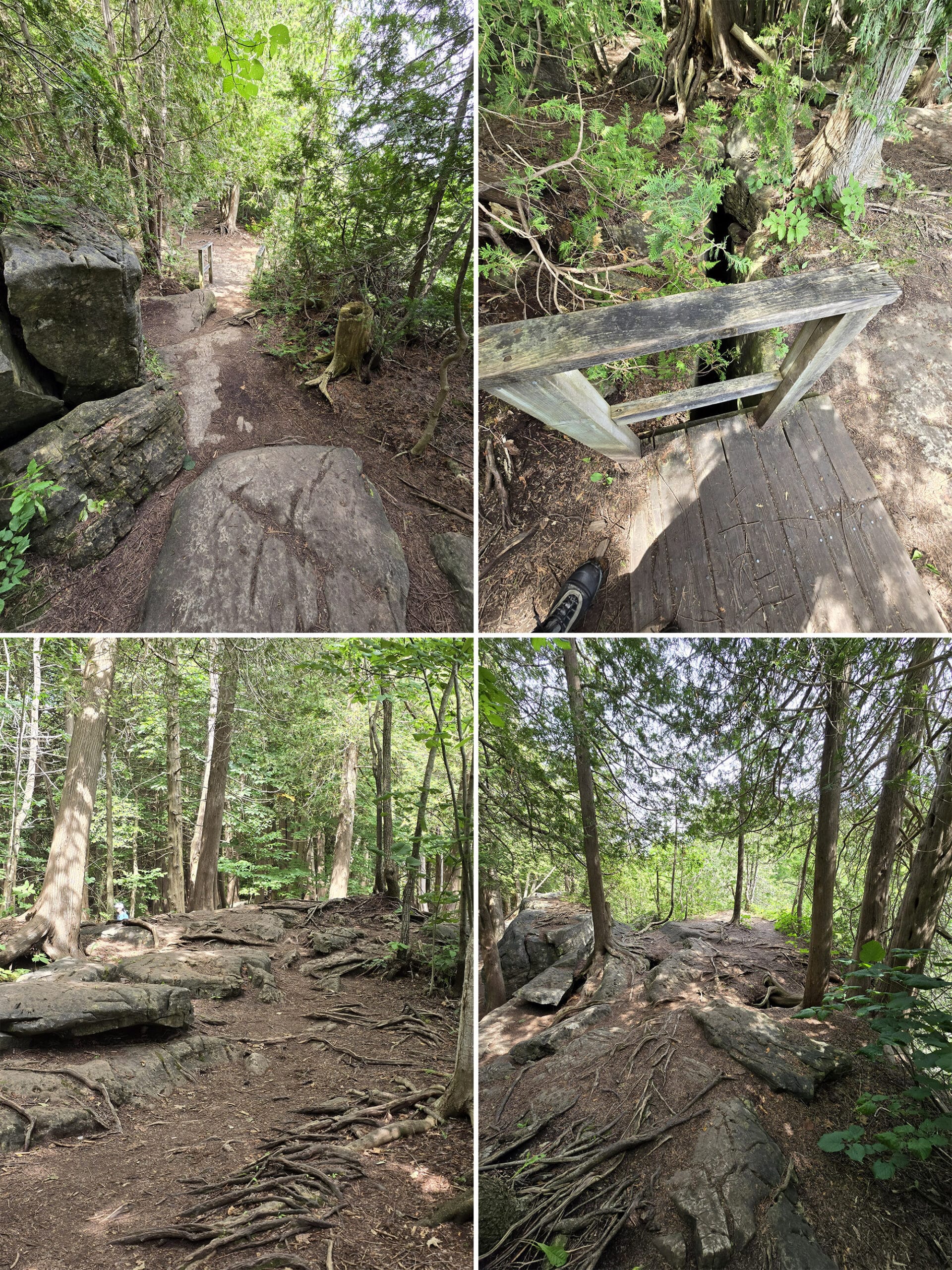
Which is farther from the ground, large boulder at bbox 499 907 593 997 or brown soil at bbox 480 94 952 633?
brown soil at bbox 480 94 952 633

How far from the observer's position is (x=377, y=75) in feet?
14.5

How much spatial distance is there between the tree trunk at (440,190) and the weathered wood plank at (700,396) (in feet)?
7.08

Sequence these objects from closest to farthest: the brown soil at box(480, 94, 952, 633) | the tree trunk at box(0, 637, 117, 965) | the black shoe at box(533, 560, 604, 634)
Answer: the black shoe at box(533, 560, 604, 634) → the brown soil at box(480, 94, 952, 633) → the tree trunk at box(0, 637, 117, 965)

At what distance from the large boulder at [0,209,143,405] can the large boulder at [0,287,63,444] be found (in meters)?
0.08

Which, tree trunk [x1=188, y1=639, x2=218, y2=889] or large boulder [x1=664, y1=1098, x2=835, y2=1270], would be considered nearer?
large boulder [x1=664, y1=1098, x2=835, y2=1270]

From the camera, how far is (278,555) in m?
4.10

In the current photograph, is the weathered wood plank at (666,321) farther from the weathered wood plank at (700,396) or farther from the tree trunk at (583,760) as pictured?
the tree trunk at (583,760)

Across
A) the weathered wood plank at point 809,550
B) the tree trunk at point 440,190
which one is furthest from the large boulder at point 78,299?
the weathered wood plank at point 809,550

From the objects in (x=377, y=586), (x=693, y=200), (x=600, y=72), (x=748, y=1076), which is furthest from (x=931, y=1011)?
(x=600, y=72)

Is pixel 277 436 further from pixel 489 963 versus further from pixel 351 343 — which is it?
pixel 489 963

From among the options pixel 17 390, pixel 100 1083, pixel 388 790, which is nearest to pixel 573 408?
pixel 17 390

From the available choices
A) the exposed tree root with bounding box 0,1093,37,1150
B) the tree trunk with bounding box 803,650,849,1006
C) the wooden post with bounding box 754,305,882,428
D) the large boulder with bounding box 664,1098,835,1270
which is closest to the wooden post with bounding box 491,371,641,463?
the wooden post with bounding box 754,305,882,428

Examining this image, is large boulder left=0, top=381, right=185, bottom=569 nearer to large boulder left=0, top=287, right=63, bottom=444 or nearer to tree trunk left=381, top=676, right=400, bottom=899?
large boulder left=0, top=287, right=63, bottom=444

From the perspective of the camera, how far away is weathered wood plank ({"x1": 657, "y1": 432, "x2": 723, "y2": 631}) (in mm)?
3369
